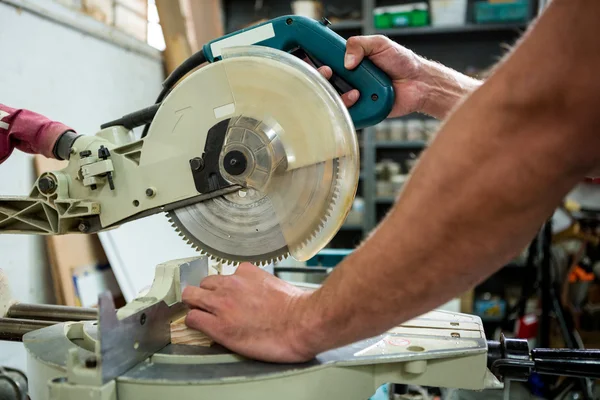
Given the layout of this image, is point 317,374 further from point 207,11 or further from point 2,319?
point 207,11

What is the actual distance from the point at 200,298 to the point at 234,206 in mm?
168

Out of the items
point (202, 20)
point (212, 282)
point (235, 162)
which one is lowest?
point (212, 282)

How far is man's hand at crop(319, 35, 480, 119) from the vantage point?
1.11m

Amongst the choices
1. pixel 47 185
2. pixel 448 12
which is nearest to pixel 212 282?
pixel 47 185

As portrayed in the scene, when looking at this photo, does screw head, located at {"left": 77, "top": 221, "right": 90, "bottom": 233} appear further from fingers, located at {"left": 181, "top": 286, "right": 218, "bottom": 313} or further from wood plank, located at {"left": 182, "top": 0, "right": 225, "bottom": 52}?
wood plank, located at {"left": 182, "top": 0, "right": 225, "bottom": 52}

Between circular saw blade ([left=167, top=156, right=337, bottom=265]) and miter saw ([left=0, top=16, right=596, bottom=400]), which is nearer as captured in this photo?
miter saw ([left=0, top=16, right=596, bottom=400])

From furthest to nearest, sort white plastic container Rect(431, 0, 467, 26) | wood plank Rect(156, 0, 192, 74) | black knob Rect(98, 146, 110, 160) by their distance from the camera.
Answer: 1. white plastic container Rect(431, 0, 467, 26)
2. wood plank Rect(156, 0, 192, 74)
3. black knob Rect(98, 146, 110, 160)

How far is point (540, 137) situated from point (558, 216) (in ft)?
9.69

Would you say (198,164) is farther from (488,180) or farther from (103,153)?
(488,180)

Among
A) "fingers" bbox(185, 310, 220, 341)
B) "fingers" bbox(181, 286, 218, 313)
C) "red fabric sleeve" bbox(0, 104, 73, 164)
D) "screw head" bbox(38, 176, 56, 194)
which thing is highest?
"red fabric sleeve" bbox(0, 104, 73, 164)

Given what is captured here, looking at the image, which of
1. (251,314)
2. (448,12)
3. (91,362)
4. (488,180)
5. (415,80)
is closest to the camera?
(488,180)

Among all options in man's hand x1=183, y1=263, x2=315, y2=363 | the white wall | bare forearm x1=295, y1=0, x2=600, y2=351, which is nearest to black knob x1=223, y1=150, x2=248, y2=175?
man's hand x1=183, y1=263, x2=315, y2=363

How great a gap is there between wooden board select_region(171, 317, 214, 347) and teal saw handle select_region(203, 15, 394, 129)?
511 mm

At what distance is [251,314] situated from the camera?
2.51 ft
